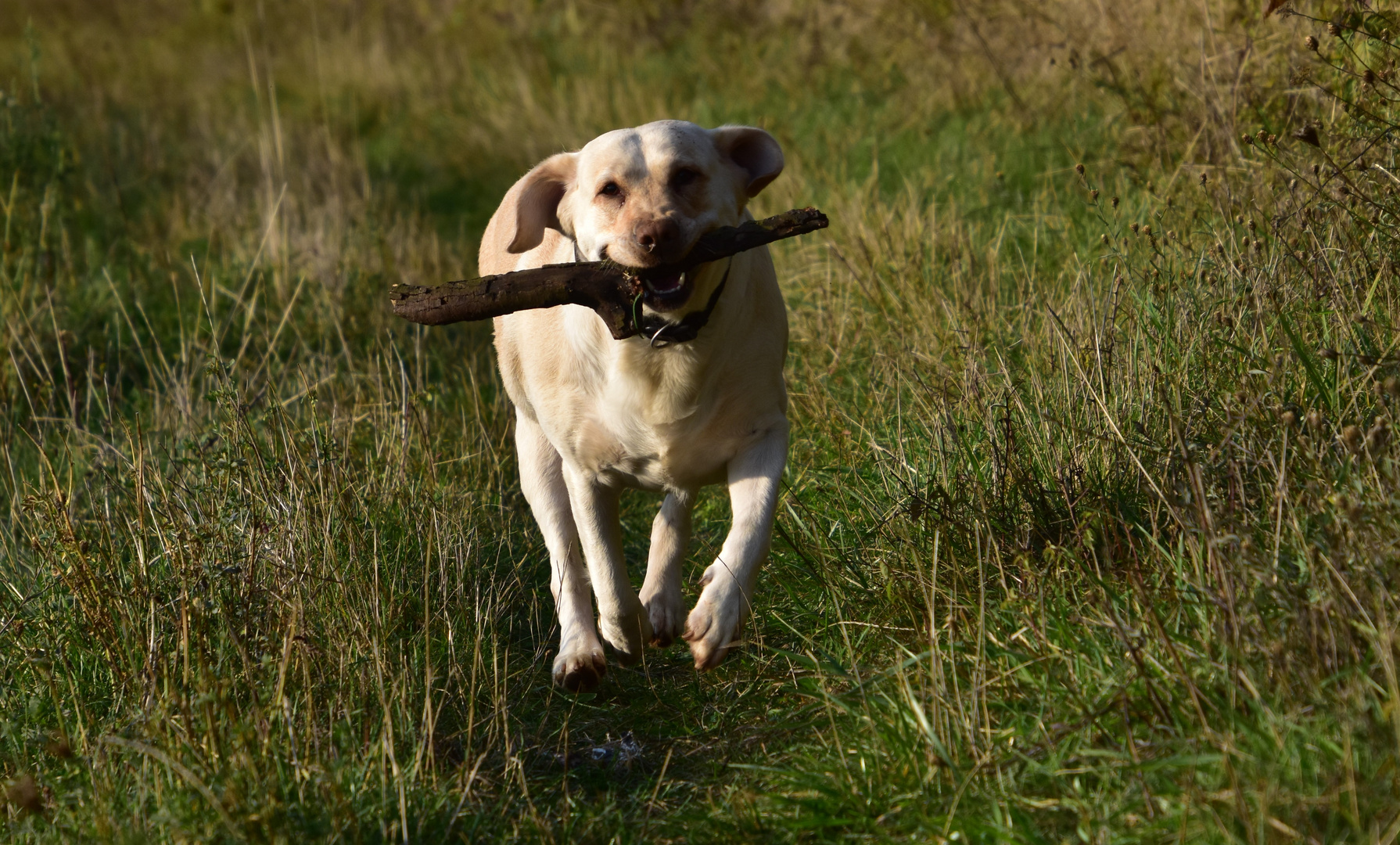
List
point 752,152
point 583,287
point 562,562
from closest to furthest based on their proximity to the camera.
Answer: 1. point 583,287
2. point 752,152
3. point 562,562

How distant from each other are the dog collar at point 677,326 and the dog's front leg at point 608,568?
541mm

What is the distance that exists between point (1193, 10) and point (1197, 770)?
4686 millimetres

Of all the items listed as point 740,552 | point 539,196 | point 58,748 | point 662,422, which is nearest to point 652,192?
point 539,196

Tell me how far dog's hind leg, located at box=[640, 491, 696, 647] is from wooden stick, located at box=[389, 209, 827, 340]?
27.8 inches

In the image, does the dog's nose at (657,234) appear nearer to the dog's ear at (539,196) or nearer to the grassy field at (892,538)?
the dog's ear at (539,196)

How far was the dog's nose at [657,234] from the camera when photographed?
121 inches

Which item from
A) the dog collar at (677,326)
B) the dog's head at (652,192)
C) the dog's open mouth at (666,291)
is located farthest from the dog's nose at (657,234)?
the dog collar at (677,326)

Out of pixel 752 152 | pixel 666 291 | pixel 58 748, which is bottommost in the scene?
pixel 58 748

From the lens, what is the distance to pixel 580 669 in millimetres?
3510

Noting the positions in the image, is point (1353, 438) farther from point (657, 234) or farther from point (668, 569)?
point (668, 569)

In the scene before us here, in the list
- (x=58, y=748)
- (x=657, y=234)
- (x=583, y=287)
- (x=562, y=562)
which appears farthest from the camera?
(x=562, y=562)

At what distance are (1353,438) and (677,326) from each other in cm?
160

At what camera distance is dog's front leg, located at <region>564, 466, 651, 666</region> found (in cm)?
357

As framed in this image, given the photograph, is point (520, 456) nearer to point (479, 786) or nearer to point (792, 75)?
point (479, 786)
